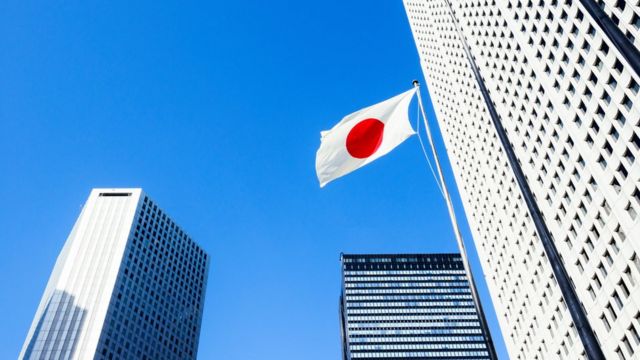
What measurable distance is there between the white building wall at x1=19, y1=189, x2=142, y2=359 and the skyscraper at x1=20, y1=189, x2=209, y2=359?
0.21m

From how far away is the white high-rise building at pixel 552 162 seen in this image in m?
49.5

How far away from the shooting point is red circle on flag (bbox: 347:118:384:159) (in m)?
20.1

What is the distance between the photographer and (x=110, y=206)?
12988 cm

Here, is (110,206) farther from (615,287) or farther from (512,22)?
(615,287)

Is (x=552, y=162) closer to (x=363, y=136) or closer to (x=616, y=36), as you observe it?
(x=363, y=136)

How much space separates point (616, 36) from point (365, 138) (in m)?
8.99

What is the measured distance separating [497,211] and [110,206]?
3718 inches

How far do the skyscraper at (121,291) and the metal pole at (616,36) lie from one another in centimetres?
10657

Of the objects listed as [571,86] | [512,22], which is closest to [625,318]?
[571,86]

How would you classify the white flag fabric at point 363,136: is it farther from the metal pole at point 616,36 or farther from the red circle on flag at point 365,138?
the metal pole at point 616,36

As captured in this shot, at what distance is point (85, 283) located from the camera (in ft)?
374

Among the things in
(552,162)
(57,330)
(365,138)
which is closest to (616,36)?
(365,138)

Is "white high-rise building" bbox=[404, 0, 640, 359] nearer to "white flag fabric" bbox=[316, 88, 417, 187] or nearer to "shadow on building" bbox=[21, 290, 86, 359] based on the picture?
"white flag fabric" bbox=[316, 88, 417, 187]

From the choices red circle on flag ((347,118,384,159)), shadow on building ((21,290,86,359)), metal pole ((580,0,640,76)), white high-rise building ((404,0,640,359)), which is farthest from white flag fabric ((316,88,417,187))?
shadow on building ((21,290,86,359))
